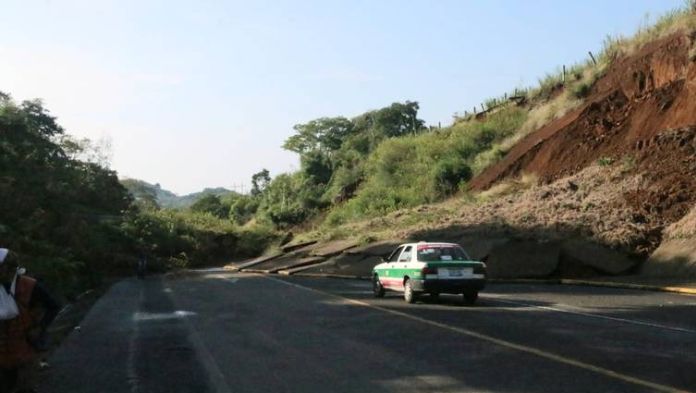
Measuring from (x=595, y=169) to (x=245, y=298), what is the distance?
20654mm

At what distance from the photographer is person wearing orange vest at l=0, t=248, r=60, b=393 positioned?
597 cm

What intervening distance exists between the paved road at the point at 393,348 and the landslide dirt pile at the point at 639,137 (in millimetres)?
11670

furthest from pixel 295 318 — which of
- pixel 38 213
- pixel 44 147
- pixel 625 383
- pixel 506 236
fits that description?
pixel 44 147

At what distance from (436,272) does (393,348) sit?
7.39 metres

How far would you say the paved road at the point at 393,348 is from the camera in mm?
8859

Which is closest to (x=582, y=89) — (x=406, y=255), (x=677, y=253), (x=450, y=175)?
(x=450, y=175)

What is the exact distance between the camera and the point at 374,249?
3978 cm

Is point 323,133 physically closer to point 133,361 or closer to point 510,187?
point 510,187

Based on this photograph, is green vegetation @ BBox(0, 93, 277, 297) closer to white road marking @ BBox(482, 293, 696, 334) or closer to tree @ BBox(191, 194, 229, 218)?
white road marking @ BBox(482, 293, 696, 334)

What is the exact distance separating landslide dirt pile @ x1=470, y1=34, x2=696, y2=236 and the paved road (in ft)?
38.3

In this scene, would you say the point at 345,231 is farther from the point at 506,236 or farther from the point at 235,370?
the point at 235,370

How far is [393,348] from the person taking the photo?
11523 millimetres

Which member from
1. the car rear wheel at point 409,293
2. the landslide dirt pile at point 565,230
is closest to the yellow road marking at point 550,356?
the car rear wheel at point 409,293

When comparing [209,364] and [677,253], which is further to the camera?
[677,253]
